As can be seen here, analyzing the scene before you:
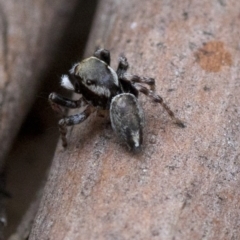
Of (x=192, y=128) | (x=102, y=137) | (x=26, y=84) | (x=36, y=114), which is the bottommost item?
(x=36, y=114)

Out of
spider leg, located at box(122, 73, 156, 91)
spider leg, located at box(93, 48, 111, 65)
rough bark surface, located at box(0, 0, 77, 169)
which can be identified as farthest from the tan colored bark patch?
rough bark surface, located at box(0, 0, 77, 169)

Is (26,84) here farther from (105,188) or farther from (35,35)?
(105,188)

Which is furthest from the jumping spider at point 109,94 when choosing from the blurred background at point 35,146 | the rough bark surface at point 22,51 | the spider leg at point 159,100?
the blurred background at point 35,146

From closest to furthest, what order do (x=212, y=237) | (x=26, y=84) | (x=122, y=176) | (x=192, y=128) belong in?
(x=212, y=237), (x=122, y=176), (x=192, y=128), (x=26, y=84)

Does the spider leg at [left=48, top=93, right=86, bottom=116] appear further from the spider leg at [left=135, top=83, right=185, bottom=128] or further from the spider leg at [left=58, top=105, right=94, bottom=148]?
the spider leg at [left=135, top=83, right=185, bottom=128]

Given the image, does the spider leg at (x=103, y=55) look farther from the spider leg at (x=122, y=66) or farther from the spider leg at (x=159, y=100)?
the spider leg at (x=159, y=100)

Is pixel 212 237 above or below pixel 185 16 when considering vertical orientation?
below

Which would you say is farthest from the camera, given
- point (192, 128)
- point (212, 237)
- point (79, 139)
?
point (79, 139)

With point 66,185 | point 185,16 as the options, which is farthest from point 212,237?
point 185,16
